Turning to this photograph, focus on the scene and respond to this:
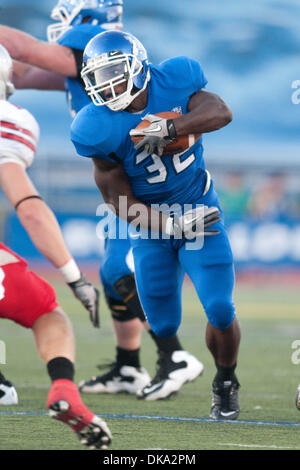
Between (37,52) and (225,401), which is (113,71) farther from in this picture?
(225,401)

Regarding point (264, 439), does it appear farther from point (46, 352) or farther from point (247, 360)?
point (247, 360)

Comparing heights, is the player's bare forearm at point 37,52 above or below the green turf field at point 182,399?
above

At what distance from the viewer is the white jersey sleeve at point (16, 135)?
338cm

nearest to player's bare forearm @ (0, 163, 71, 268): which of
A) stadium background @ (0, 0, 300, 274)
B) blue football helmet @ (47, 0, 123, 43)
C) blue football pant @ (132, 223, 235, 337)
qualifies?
blue football pant @ (132, 223, 235, 337)

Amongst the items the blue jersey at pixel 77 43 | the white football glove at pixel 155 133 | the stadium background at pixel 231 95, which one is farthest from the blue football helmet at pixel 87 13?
the stadium background at pixel 231 95

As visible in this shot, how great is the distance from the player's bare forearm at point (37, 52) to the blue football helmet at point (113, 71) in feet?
2.80

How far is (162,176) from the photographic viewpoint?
3494 millimetres

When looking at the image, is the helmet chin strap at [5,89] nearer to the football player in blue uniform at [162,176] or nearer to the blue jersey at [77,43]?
the football player in blue uniform at [162,176]

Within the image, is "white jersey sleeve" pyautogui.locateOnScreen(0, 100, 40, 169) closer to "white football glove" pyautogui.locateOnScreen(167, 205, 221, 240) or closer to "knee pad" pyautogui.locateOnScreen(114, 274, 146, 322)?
"white football glove" pyautogui.locateOnScreen(167, 205, 221, 240)

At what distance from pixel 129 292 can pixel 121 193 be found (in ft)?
3.14

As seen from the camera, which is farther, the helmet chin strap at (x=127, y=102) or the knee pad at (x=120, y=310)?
the knee pad at (x=120, y=310)

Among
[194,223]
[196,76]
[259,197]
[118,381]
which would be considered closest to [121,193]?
[194,223]

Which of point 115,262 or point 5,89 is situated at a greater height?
point 5,89

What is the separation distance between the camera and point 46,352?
291 centimetres
